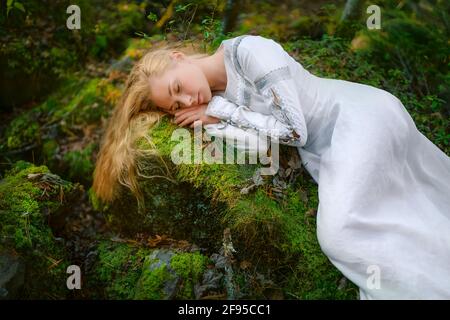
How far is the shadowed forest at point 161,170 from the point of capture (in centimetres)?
286

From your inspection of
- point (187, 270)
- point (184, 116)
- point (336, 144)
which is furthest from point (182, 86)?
point (187, 270)

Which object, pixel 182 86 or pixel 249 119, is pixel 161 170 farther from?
pixel 249 119

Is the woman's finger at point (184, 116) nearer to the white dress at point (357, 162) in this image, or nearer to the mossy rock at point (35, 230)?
the white dress at point (357, 162)

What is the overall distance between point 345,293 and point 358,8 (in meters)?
3.08

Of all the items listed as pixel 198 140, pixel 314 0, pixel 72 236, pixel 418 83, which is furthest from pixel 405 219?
pixel 314 0

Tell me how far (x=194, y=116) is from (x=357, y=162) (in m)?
1.19

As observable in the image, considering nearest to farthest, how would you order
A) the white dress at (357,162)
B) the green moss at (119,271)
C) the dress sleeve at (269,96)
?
1. the white dress at (357,162)
2. the dress sleeve at (269,96)
3. the green moss at (119,271)

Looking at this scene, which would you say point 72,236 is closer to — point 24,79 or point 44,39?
point 24,79

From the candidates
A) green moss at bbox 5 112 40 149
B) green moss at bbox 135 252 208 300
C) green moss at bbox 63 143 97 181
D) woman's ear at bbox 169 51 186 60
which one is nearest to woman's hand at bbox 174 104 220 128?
woman's ear at bbox 169 51 186 60

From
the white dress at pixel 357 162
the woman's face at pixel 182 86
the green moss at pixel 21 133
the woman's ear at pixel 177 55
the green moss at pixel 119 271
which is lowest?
the green moss at pixel 119 271

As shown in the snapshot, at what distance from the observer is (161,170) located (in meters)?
3.18

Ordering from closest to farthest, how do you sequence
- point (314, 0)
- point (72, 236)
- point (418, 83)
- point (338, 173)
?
1. point (338, 173)
2. point (72, 236)
3. point (418, 83)
4. point (314, 0)

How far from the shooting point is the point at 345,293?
270cm

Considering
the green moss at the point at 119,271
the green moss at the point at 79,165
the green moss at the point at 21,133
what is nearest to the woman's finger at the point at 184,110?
the green moss at the point at 119,271
